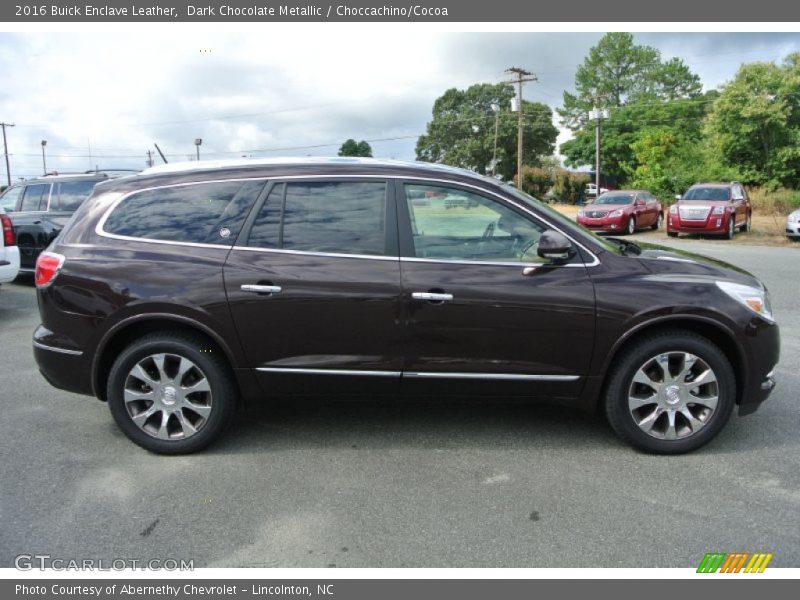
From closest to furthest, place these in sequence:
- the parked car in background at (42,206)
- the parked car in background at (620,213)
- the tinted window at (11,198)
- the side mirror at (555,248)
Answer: the side mirror at (555,248)
the parked car in background at (42,206)
the tinted window at (11,198)
the parked car in background at (620,213)

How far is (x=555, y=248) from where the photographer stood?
12.4ft


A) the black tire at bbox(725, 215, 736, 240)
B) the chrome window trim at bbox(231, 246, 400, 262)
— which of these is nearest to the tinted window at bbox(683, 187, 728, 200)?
the black tire at bbox(725, 215, 736, 240)

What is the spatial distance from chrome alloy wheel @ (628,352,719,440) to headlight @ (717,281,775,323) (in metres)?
0.45

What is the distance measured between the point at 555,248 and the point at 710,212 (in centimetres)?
1787

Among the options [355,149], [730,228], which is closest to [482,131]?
[355,149]

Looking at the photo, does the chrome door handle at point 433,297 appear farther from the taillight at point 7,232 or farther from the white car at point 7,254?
the taillight at point 7,232

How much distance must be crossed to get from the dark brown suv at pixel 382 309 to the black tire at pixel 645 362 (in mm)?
12

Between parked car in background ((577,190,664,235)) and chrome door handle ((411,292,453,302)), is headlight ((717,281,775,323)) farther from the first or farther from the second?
parked car in background ((577,190,664,235))

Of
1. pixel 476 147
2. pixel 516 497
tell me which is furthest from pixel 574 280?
pixel 476 147

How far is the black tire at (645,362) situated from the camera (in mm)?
3855

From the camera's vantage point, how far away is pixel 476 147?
78.7 meters

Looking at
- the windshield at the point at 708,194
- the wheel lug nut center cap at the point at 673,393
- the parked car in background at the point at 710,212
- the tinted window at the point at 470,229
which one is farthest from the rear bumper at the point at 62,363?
the windshield at the point at 708,194

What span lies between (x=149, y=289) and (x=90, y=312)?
0.43m

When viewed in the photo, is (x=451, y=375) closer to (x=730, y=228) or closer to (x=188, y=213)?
(x=188, y=213)
